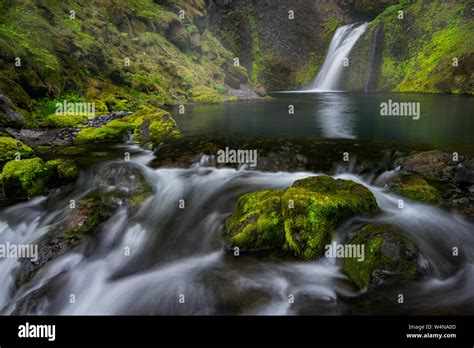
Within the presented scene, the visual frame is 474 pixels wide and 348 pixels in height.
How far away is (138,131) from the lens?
15.4m

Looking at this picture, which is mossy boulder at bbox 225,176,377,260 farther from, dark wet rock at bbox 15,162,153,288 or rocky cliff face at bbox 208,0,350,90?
rocky cliff face at bbox 208,0,350,90

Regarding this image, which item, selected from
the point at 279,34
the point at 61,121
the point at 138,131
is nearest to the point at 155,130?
the point at 138,131

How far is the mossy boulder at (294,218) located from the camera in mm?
6465

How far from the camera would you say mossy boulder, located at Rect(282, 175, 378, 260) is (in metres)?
6.43

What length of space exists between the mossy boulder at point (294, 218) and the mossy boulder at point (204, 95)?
27.4 meters

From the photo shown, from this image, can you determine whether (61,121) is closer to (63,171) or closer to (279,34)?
(63,171)

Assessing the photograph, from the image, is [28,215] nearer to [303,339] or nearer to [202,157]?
[202,157]

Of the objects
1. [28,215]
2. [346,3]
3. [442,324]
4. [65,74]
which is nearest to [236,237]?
[442,324]

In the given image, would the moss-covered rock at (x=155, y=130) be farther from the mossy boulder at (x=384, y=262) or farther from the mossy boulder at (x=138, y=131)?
the mossy boulder at (x=384, y=262)

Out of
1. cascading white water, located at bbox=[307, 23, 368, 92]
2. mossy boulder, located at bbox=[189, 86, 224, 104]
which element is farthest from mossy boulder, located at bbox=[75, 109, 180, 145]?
cascading white water, located at bbox=[307, 23, 368, 92]

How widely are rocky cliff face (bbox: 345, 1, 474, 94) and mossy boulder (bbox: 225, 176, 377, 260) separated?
30.5 m

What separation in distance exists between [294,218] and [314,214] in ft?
1.29

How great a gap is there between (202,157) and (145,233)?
174 inches

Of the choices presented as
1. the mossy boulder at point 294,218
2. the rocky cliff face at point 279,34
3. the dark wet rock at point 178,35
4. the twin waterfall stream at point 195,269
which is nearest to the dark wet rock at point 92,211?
the twin waterfall stream at point 195,269
